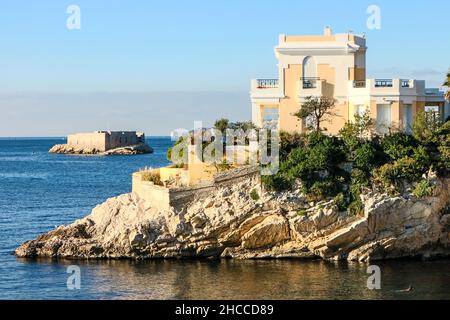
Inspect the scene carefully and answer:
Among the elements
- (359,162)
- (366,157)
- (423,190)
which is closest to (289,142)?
(359,162)

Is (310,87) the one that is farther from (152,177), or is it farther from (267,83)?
(152,177)

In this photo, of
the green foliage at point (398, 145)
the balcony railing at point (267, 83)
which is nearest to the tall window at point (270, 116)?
the balcony railing at point (267, 83)

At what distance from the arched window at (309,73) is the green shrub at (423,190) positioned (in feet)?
35.4

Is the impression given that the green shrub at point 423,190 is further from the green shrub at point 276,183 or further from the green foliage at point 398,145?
the green shrub at point 276,183

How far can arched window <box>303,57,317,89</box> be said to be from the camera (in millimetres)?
59438

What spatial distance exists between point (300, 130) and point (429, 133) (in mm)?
8291

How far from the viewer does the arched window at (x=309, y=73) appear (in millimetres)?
59438

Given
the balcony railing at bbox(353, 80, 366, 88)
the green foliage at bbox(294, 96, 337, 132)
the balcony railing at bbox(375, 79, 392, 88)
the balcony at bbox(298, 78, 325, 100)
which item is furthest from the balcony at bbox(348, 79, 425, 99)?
the balcony at bbox(298, 78, 325, 100)

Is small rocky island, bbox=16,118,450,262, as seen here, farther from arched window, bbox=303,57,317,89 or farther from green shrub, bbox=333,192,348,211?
arched window, bbox=303,57,317,89
